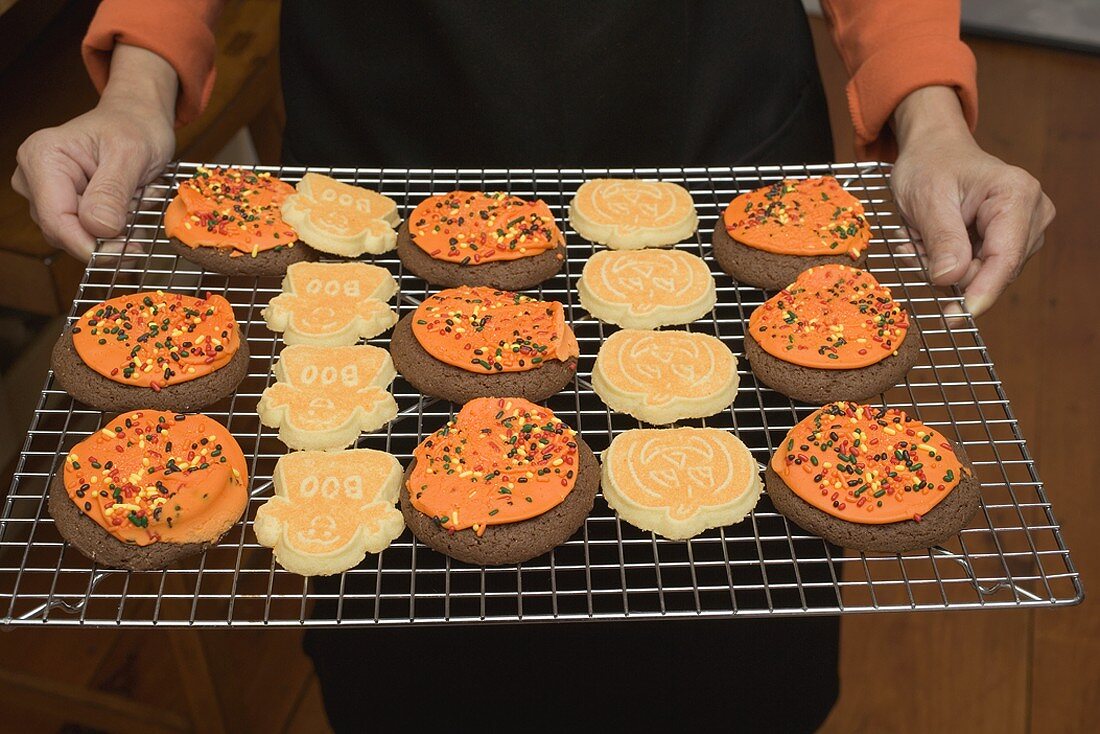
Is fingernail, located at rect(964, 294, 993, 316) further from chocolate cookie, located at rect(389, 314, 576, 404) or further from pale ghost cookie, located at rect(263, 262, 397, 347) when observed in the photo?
pale ghost cookie, located at rect(263, 262, 397, 347)

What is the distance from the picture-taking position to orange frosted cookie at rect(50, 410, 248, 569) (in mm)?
1653

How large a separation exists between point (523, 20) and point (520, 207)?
367 millimetres

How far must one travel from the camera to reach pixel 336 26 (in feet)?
7.50

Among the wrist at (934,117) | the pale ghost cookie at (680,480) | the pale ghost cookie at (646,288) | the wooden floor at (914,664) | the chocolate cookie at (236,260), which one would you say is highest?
the wrist at (934,117)

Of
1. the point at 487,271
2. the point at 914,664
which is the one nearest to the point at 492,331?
the point at 487,271

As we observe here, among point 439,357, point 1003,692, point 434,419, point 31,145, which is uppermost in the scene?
point 31,145

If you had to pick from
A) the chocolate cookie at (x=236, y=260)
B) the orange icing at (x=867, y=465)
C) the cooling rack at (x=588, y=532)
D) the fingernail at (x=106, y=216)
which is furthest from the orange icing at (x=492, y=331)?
the fingernail at (x=106, y=216)

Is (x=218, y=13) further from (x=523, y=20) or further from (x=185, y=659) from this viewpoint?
(x=185, y=659)

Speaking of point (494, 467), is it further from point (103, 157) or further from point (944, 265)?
point (103, 157)

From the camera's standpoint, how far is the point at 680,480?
5.82ft

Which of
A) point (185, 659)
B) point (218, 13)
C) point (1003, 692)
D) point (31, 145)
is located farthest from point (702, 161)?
point (1003, 692)

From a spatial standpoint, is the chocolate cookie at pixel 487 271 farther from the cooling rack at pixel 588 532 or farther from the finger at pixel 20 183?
the finger at pixel 20 183

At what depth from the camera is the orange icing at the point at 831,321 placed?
6.44ft

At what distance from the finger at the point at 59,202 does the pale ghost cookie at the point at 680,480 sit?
1.09 m
